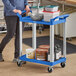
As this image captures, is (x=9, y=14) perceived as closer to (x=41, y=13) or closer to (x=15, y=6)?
(x=15, y=6)

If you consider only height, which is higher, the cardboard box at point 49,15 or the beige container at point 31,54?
the cardboard box at point 49,15

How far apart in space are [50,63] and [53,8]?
2.35 ft

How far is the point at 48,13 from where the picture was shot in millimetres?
3215

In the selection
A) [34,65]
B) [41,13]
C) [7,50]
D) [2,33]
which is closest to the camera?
[41,13]

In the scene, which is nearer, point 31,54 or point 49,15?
point 49,15

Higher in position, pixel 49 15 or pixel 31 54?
pixel 49 15

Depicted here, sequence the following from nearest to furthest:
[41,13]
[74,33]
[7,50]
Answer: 1. [41,13]
2. [7,50]
3. [74,33]

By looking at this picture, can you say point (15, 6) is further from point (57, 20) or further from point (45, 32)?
point (45, 32)

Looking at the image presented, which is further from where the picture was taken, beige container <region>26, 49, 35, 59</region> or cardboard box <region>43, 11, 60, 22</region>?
beige container <region>26, 49, 35, 59</region>

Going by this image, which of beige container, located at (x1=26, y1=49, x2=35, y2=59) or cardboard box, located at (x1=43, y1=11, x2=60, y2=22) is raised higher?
cardboard box, located at (x1=43, y1=11, x2=60, y2=22)

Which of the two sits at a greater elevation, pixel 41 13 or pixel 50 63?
pixel 41 13

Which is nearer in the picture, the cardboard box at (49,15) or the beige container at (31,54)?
the cardboard box at (49,15)

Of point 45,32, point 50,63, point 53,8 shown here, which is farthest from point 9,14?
point 45,32

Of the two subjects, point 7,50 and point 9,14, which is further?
point 7,50
